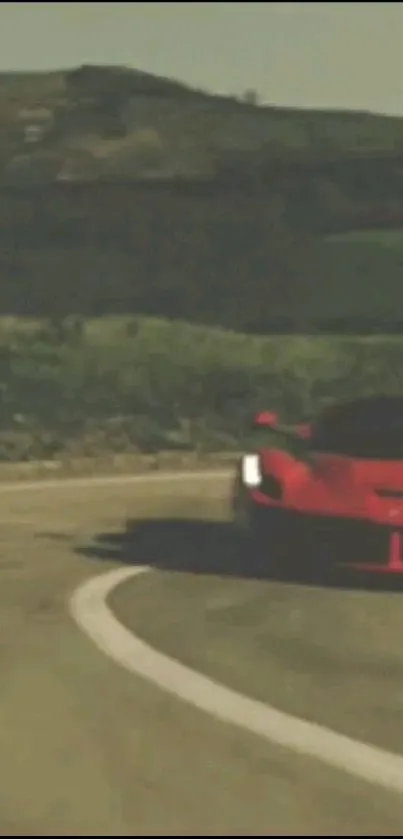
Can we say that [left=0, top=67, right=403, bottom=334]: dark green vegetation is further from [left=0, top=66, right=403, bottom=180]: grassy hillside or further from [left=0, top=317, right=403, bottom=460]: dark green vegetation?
[left=0, top=317, right=403, bottom=460]: dark green vegetation

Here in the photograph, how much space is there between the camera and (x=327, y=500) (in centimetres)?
1272

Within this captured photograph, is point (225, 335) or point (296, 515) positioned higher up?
point (296, 515)

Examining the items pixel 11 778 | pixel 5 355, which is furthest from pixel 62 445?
pixel 11 778

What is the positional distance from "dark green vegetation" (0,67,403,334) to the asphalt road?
78.4ft

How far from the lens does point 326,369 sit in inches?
1158

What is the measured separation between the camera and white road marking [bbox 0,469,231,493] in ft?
70.1

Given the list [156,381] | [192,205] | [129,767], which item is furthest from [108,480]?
[192,205]

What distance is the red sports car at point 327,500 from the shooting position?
12.6 meters

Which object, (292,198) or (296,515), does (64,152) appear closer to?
(292,198)

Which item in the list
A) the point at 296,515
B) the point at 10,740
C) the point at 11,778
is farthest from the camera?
the point at 296,515

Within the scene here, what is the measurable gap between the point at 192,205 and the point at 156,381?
11206mm

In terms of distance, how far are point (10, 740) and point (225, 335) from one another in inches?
838

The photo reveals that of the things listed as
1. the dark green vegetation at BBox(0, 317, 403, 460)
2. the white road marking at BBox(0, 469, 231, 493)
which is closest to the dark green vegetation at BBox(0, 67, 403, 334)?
the dark green vegetation at BBox(0, 317, 403, 460)

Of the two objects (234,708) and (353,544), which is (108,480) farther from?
(234,708)
